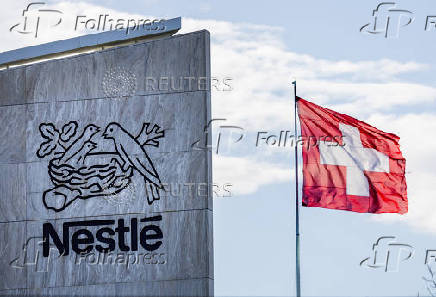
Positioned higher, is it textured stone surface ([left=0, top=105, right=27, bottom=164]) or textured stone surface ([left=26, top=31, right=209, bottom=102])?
textured stone surface ([left=26, top=31, right=209, bottom=102])

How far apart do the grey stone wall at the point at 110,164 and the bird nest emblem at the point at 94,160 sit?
2cm

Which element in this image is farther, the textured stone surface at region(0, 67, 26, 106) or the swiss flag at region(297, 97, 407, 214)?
the swiss flag at region(297, 97, 407, 214)

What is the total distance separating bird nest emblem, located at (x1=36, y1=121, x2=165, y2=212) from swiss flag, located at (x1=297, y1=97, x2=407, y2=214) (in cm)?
307

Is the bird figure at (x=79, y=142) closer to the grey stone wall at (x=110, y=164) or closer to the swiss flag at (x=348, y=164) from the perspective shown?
the grey stone wall at (x=110, y=164)

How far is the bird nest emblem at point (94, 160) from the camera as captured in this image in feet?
72.8

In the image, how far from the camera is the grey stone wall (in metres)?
21.8

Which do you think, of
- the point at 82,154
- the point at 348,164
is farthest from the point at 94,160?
the point at 348,164

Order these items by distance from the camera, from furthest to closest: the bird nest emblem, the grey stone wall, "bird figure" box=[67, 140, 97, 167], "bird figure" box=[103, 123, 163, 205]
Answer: "bird figure" box=[67, 140, 97, 167], the bird nest emblem, "bird figure" box=[103, 123, 163, 205], the grey stone wall

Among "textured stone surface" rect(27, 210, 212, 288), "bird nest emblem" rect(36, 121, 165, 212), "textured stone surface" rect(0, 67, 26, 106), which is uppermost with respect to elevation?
"textured stone surface" rect(0, 67, 26, 106)

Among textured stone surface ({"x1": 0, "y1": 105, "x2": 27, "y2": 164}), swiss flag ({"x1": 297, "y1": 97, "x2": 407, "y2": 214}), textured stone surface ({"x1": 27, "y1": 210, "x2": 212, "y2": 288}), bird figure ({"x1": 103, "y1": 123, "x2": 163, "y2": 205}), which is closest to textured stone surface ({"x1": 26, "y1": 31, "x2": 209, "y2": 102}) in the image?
textured stone surface ({"x1": 0, "y1": 105, "x2": 27, "y2": 164})

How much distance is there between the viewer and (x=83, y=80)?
22828mm

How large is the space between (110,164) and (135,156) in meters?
0.49

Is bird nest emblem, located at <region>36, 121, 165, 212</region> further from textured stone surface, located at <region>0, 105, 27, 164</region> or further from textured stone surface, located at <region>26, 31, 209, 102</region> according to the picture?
textured stone surface, located at <region>26, 31, 209, 102</region>

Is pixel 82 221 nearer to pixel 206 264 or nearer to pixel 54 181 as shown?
pixel 54 181
